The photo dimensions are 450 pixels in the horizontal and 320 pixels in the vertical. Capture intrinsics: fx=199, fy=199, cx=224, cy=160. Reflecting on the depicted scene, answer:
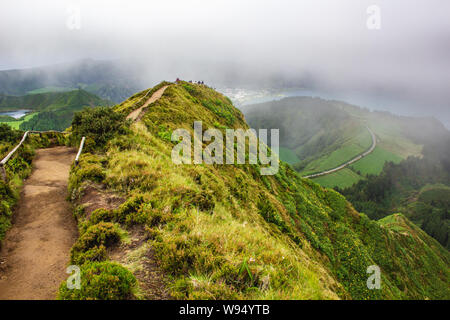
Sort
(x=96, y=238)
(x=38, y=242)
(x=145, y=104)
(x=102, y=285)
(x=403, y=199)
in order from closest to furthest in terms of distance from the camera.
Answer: (x=102, y=285) < (x=96, y=238) < (x=38, y=242) < (x=145, y=104) < (x=403, y=199)

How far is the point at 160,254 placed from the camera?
5.30m

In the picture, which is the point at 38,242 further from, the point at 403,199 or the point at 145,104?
the point at 403,199

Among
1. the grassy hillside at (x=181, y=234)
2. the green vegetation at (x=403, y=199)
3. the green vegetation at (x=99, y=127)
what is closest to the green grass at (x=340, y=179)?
the green vegetation at (x=403, y=199)

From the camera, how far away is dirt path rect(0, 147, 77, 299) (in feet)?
16.8

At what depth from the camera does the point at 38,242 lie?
6.52 metres

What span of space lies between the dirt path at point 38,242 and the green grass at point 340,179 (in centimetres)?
17578

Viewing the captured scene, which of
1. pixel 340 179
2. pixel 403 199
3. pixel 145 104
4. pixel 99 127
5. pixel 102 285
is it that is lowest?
pixel 403 199

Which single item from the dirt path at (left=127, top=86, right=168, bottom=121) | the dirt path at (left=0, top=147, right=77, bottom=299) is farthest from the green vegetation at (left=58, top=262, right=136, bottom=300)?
the dirt path at (left=127, top=86, right=168, bottom=121)

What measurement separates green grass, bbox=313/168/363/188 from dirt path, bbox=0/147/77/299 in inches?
6920

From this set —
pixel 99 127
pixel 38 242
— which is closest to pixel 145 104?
pixel 99 127

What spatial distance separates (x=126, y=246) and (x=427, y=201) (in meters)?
236

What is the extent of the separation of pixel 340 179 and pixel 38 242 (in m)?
200

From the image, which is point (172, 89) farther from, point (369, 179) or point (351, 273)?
point (369, 179)
